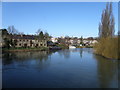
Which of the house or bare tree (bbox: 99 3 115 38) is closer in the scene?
bare tree (bbox: 99 3 115 38)

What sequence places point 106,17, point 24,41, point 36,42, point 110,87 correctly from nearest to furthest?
point 110,87 < point 106,17 < point 24,41 < point 36,42

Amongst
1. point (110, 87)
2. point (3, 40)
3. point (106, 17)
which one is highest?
point (106, 17)

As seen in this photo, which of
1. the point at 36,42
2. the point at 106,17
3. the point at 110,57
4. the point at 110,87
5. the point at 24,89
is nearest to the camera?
the point at 24,89

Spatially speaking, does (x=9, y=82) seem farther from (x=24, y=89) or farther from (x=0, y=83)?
(x=24, y=89)

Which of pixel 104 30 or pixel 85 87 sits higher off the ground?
pixel 104 30

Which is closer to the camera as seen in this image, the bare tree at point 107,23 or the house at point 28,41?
the bare tree at point 107,23

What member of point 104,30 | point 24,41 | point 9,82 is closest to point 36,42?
point 24,41

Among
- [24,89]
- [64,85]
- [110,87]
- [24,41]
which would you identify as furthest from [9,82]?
[24,41]

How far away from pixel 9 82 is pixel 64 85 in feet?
9.87

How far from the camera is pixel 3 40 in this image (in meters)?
29.3

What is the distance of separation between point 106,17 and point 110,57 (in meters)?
7.83

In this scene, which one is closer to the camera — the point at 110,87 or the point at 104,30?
the point at 110,87

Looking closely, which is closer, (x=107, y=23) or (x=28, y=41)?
(x=107, y=23)

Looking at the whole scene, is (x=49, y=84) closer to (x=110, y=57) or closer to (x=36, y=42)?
(x=110, y=57)
